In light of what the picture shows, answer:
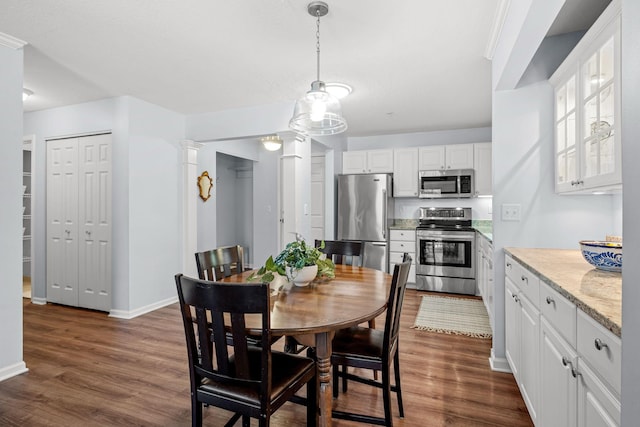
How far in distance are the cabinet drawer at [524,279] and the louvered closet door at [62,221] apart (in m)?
4.53

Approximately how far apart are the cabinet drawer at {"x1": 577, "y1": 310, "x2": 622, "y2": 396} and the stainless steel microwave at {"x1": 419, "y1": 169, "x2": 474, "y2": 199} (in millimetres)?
4158

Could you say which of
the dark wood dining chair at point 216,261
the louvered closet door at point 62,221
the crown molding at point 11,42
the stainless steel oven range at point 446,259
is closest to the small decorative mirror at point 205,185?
the louvered closet door at point 62,221

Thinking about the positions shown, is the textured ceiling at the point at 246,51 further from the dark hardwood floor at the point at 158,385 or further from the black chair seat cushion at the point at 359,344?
the dark hardwood floor at the point at 158,385

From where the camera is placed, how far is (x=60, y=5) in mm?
2125

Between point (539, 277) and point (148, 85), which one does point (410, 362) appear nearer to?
point (539, 277)

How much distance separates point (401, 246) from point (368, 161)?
4.72 feet

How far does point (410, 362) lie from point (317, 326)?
166 centimetres

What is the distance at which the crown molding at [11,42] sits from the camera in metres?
2.44

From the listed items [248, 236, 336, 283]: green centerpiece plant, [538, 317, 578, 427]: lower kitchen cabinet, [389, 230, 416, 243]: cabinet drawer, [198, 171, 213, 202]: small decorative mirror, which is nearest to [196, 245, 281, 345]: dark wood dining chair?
[248, 236, 336, 283]: green centerpiece plant

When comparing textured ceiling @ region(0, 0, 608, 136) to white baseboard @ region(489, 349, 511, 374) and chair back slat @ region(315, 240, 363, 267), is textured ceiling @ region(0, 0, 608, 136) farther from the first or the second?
white baseboard @ region(489, 349, 511, 374)

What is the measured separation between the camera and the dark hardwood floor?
2.00 m

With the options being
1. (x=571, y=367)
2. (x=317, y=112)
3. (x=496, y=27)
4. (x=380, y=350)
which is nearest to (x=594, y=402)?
(x=571, y=367)

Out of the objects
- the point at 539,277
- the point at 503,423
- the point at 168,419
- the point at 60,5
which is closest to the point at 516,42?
the point at 539,277

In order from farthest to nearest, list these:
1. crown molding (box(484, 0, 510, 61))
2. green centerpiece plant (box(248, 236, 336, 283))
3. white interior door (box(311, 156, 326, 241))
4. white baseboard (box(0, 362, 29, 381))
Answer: white interior door (box(311, 156, 326, 241)) < white baseboard (box(0, 362, 29, 381)) < crown molding (box(484, 0, 510, 61)) < green centerpiece plant (box(248, 236, 336, 283))
